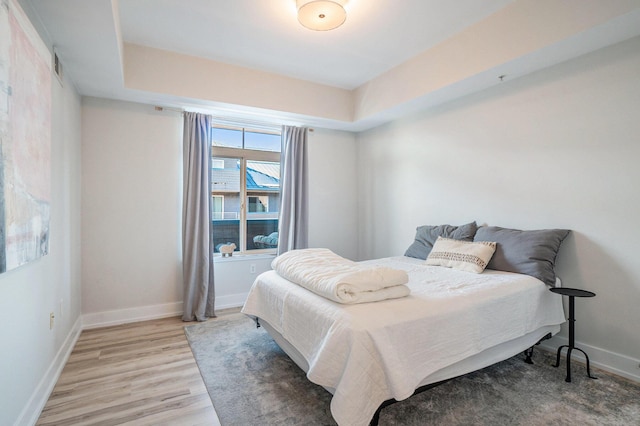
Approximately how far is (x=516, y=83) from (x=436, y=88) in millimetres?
689

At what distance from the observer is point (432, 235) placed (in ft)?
11.2

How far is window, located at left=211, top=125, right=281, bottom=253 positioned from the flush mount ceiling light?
2.05 meters

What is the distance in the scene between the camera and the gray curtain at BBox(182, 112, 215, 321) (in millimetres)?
3553

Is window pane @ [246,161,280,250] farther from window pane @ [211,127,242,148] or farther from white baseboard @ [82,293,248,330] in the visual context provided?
white baseboard @ [82,293,248,330]

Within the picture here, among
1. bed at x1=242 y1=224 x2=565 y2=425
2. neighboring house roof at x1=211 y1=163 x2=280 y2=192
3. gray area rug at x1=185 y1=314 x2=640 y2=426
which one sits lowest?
gray area rug at x1=185 y1=314 x2=640 y2=426

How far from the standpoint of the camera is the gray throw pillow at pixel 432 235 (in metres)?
3.14

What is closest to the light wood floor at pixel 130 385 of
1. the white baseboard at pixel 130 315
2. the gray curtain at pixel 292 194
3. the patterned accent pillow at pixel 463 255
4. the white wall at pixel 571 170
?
the white baseboard at pixel 130 315

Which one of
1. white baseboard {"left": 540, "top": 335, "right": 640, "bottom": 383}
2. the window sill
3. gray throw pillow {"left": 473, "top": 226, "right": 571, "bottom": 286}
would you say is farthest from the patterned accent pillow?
the window sill

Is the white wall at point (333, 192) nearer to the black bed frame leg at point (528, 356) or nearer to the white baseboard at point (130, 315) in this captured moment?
the white baseboard at point (130, 315)

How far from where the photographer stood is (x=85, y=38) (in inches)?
85.7

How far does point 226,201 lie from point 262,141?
958 millimetres

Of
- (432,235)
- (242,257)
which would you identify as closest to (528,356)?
(432,235)

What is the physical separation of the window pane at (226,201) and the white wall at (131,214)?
358 mm

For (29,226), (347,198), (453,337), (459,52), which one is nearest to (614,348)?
(453,337)
